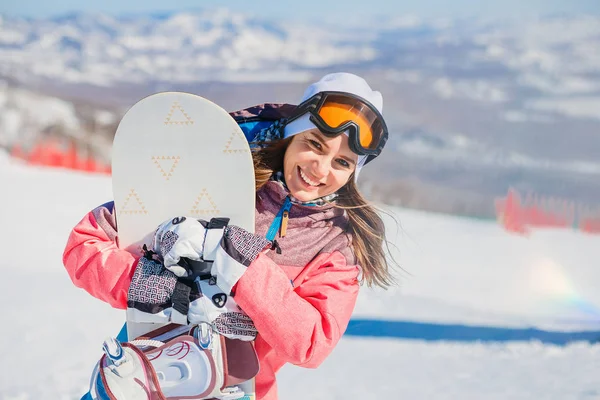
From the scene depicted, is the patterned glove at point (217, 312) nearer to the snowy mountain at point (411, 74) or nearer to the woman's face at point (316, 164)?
the woman's face at point (316, 164)

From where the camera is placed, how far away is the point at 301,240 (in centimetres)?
179

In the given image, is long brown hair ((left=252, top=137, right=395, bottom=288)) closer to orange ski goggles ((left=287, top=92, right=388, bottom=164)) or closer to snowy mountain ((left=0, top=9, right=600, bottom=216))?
orange ski goggles ((left=287, top=92, right=388, bottom=164))

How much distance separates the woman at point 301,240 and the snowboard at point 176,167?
0.08 metres

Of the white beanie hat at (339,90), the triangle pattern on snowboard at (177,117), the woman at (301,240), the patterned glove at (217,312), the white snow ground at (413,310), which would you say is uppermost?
the white beanie hat at (339,90)

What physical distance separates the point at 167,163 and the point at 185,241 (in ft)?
1.07

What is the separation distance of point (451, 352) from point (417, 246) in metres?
1.81

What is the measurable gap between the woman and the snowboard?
0.08 meters

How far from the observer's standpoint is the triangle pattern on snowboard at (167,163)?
5.91 ft

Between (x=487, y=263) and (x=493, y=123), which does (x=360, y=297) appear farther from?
(x=493, y=123)

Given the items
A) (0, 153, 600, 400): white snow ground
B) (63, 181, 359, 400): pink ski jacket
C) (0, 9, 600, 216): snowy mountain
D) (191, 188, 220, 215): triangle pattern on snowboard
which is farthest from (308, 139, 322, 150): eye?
(0, 9, 600, 216): snowy mountain

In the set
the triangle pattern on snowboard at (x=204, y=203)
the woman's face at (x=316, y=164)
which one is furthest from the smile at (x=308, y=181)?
the triangle pattern on snowboard at (x=204, y=203)

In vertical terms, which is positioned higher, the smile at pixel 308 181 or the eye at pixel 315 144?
the eye at pixel 315 144

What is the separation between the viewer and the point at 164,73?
24.4 meters

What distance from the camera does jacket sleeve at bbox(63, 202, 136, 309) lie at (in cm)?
164
